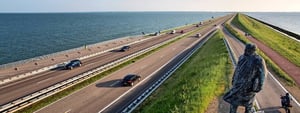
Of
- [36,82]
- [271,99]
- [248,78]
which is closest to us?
[248,78]

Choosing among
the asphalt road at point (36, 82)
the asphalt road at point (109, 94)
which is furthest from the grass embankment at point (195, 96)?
the asphalt road at point (36, 82)

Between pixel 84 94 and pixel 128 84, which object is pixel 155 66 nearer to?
pixel 128 84

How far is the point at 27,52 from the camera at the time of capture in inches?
3846

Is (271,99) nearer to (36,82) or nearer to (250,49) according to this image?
(250,49)

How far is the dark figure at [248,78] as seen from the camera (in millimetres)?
13352

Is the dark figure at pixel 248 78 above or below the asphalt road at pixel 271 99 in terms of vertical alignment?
above

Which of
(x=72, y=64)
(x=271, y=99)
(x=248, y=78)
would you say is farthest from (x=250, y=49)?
(x=72, y=64)

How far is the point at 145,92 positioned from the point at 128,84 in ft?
15.8

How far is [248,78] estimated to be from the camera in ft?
44.3

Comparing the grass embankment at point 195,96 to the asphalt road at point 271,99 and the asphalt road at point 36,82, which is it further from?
the asphalt road at point 36,82

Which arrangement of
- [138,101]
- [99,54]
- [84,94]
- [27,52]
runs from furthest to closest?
[27,52] → [99,54] → [84,94] → [138,101]

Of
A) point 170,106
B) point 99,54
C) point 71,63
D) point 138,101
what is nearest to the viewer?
point 170,106

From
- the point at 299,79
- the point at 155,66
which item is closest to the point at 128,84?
the point at 155,66

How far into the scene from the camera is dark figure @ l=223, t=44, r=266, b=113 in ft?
43.8
